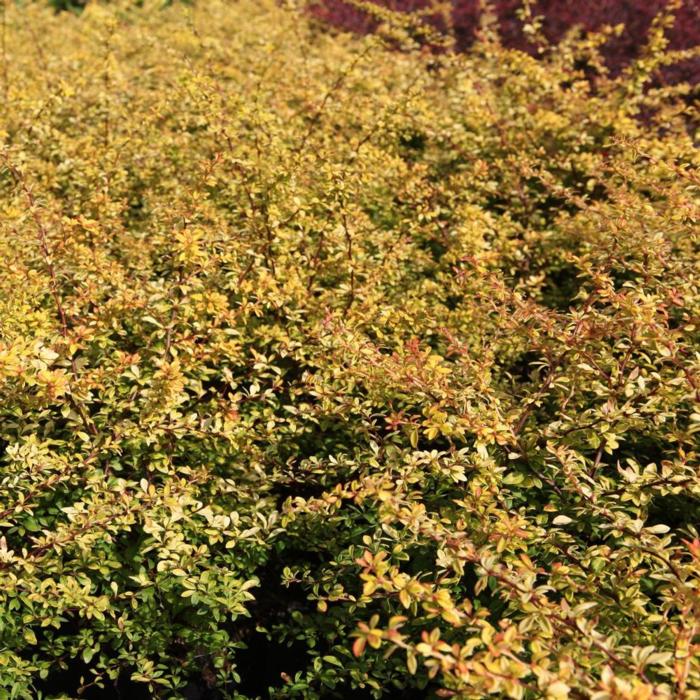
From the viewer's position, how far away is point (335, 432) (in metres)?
2.85

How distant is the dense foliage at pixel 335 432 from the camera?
202 centimetres

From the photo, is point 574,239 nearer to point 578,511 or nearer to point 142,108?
point 578,511

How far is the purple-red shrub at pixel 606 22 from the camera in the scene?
605 cm

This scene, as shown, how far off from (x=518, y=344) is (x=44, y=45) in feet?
17.6

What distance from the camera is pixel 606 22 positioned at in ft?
21.2

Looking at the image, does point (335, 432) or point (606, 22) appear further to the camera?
point (606, 22)

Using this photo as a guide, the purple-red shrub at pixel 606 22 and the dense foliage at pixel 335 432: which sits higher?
the purple-red shrub at pixel 606 22

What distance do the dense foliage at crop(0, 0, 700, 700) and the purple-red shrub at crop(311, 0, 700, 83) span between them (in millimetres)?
2993

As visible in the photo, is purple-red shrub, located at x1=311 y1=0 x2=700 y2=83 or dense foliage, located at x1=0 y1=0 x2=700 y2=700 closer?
dense foliage, located at x1=0 y1=0 x2=700 y2=700

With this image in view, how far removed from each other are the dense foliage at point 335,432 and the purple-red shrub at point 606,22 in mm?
2993

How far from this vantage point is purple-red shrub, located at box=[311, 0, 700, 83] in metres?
6.05

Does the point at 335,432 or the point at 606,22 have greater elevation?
the point at 606,22

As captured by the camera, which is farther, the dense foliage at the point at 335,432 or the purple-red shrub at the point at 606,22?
the purple-red shrub at the point at 606,22

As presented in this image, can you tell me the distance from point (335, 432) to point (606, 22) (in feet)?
17.3
